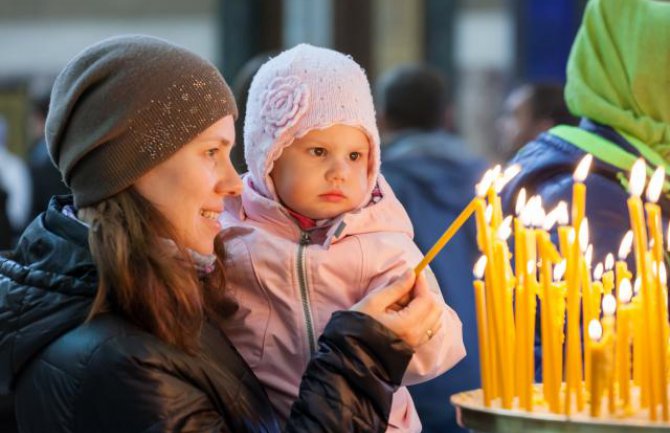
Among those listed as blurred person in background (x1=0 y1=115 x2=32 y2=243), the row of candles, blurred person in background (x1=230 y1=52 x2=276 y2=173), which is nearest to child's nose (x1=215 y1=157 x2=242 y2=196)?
the row of candles

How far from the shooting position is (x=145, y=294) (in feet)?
8.05

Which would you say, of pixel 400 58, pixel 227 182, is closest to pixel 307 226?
pixel 227 182

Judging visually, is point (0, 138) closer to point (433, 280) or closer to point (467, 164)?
point (467, 164)

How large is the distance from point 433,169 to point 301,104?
7.87ft

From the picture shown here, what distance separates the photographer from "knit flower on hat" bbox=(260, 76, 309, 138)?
2.83 metres

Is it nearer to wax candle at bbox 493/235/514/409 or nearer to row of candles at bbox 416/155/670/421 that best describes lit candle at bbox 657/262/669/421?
row of candles at bbox 416/155/670/421

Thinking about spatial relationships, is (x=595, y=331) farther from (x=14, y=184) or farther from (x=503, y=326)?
(x=14, y=184)

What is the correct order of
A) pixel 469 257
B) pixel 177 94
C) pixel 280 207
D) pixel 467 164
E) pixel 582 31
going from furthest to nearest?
pixel 467 164 < pixel 469 257 < pixel 582 31 < pixel 280 207 < pixel 177 94

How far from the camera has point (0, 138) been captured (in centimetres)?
1180

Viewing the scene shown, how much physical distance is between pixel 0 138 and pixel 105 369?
9709mm

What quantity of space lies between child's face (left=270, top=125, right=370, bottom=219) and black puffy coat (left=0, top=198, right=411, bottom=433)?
0.38 m

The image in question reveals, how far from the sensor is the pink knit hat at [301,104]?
2.83m

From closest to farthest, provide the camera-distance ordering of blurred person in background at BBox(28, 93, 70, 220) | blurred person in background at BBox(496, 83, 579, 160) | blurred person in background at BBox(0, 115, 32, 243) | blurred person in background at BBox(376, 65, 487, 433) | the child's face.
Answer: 1. the child's face
2. blurred person in background at BBox(376, 65, 487, 433)
3. blurred person in background at BBox(496, 83, 579, 160)
4. blurred person in background at BBox(28, 93, 70, 220)
5. blurred person in background at BBox(0, 115, 32, 243)

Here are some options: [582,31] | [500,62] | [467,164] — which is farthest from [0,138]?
[582,31]
